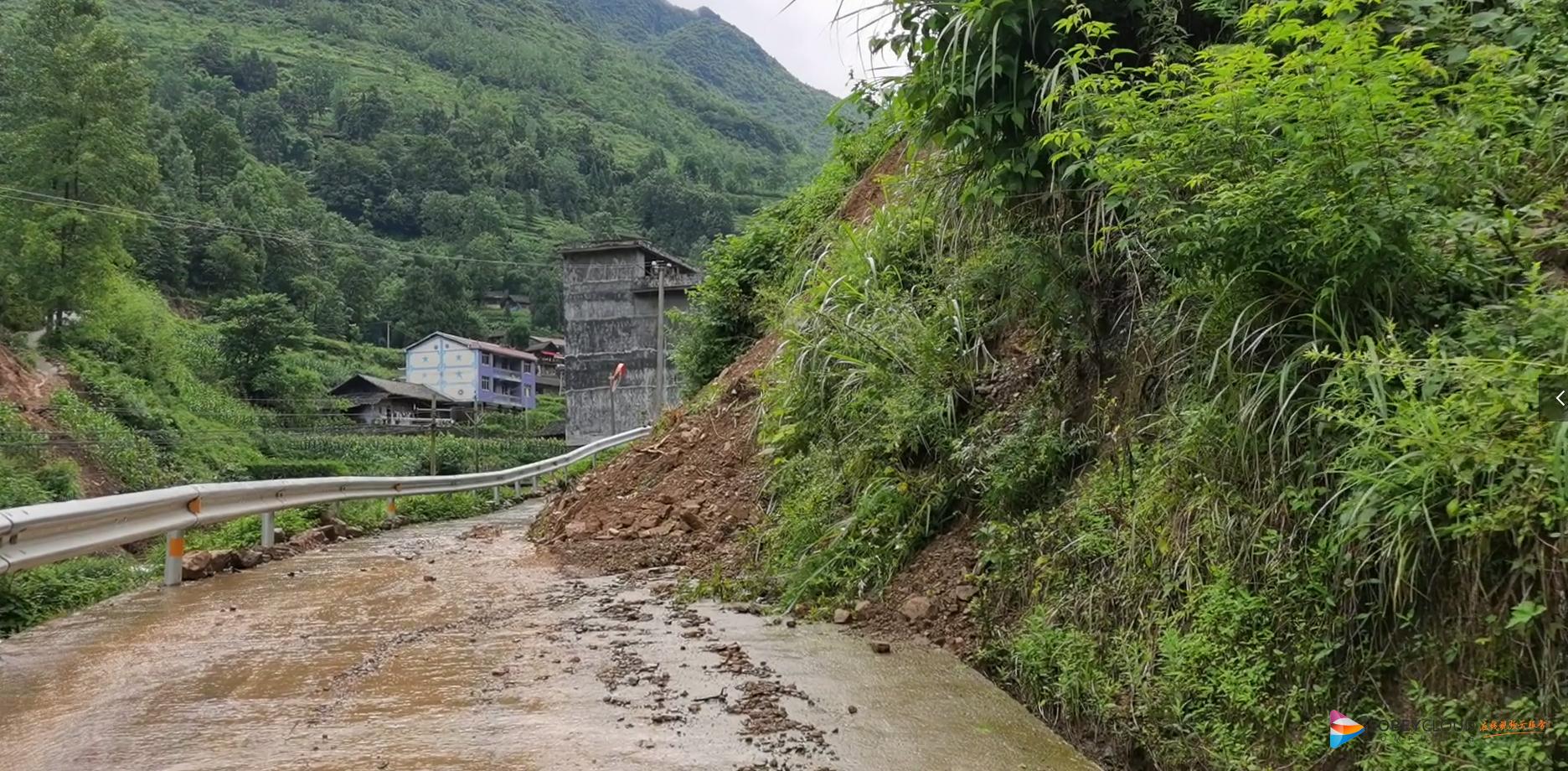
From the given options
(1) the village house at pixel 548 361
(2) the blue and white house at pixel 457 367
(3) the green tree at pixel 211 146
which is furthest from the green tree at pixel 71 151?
(1) the village house at pixel 548 361

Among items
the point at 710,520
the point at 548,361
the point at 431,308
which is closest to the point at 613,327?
the point at 710,520

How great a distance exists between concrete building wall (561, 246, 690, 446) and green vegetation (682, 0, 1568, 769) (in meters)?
34.7

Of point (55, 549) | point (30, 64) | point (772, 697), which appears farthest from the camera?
point (30, 64)

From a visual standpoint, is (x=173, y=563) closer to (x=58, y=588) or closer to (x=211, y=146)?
(x=58, y=588)

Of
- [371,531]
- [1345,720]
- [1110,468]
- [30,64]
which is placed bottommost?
[371,531]

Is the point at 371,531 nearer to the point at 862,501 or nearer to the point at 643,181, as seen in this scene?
the point at 862,501

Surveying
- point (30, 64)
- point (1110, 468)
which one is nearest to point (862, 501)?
point (1110, 468)

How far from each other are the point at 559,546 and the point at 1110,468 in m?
6.14

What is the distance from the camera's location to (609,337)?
135 feet

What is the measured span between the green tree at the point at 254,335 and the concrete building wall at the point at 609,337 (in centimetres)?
2539

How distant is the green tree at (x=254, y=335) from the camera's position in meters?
56.1

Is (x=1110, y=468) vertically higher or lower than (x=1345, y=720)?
higher

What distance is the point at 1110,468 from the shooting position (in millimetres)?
4617

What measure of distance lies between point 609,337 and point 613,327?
47 centimetres
